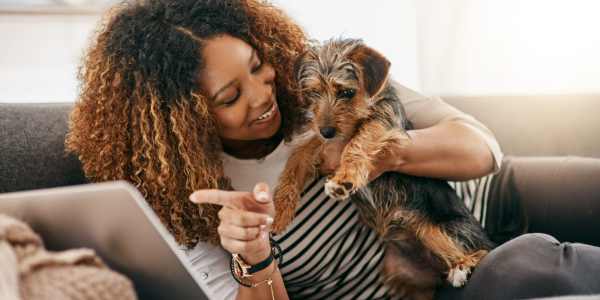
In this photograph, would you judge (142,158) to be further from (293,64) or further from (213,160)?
(293,64)

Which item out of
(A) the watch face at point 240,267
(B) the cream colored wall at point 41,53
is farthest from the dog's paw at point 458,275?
(B) the cream colored wall at point 41,53

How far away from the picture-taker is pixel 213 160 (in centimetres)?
144

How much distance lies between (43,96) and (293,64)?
1479mm

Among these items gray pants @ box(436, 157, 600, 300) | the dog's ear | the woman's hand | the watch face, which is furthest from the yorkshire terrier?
the woman's hand

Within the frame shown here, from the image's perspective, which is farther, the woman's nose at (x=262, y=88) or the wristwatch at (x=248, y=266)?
the woman's nose at (x=262, y=88)

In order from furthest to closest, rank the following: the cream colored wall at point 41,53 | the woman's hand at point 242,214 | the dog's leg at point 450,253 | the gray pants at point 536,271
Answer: the cream colored wall at point 41,53 < the dog's leg at point 450,253 < the gray pants at point 536,271 < the woman's hand at point 242,214

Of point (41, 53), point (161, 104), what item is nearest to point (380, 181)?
point (161, 104)

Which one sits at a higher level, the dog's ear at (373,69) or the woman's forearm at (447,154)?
the dog's ear at (373,69)

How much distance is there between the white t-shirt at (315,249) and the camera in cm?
147

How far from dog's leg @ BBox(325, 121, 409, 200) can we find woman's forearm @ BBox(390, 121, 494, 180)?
0.05 metres

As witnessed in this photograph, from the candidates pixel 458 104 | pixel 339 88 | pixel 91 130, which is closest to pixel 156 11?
pixel 91 130

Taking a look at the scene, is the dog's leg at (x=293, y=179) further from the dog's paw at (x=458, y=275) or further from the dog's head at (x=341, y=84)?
the dog's paw at (x=458, y=275)

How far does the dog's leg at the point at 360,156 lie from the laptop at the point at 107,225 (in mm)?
699

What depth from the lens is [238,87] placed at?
51.9 inches
